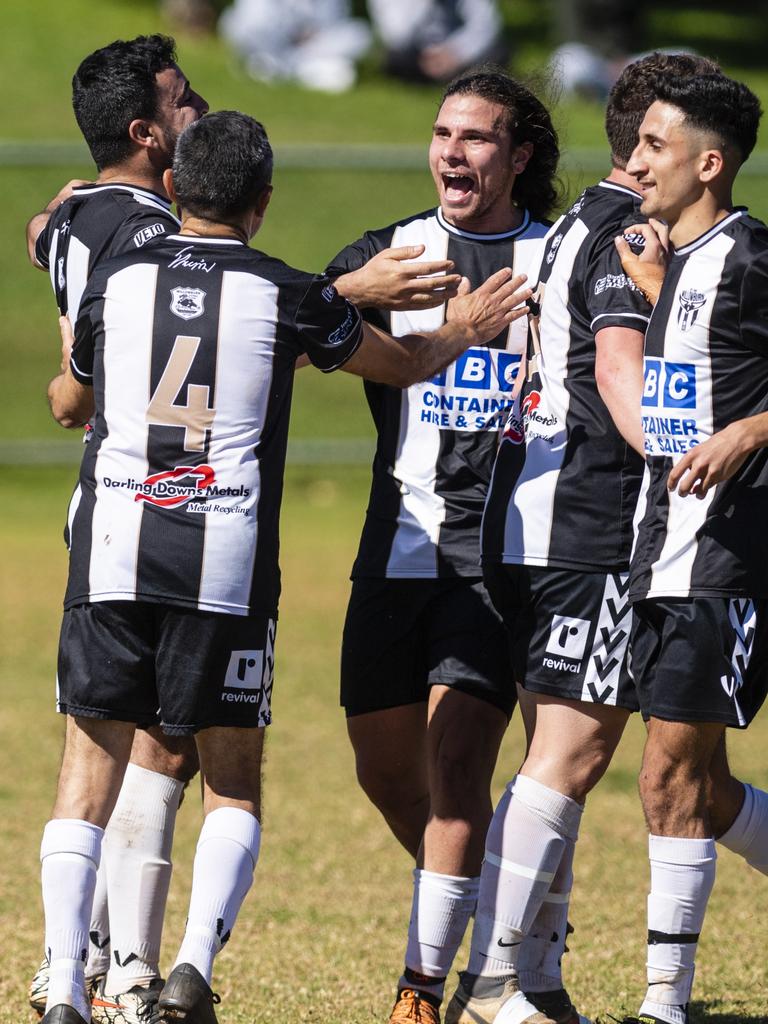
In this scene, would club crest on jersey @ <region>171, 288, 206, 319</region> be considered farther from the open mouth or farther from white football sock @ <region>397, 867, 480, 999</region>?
white football sock @ <region>397, 867, 480, 999</region>

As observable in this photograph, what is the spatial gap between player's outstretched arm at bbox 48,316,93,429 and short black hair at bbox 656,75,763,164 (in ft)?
5.43

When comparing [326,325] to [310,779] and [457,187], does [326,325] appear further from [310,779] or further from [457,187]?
[310,779]

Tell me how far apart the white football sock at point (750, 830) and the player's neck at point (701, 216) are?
1590 millimetres

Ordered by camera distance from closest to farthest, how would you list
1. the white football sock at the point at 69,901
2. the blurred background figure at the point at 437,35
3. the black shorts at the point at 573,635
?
the white football sock at the point at 69,901
the black shorts at the point at 573,635
the blurred background figure at the point at 437,35

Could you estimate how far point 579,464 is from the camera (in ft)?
14.1

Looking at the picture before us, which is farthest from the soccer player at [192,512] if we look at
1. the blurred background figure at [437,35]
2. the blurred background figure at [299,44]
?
the blurred background figure at [299,44]

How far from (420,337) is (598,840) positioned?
2.97m

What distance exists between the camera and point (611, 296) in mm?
4145

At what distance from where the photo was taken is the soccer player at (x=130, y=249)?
168 inches

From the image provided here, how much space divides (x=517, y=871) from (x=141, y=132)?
2271 millimetres

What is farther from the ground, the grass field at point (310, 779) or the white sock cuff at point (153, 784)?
the white sock cuff at point (153, 784)

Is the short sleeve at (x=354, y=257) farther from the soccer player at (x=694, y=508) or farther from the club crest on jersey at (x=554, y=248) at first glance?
the soccer player at (x=694, y=508)

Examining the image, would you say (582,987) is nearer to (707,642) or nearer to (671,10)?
(707,642)

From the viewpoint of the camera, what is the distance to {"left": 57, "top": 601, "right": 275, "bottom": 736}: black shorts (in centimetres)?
390
